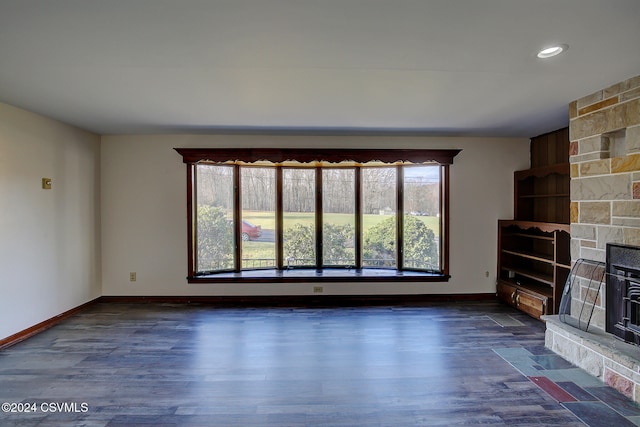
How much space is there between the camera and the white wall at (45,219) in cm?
307

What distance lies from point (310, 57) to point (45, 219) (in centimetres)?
359

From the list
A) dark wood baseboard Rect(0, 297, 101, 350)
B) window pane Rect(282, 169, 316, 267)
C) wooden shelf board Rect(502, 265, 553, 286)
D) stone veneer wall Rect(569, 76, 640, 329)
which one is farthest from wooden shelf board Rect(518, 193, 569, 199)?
dark wood baseboard Rect(0, 297, 101, 350)

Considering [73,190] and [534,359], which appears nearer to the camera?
[534,359]

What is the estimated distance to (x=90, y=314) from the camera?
3.90 meters

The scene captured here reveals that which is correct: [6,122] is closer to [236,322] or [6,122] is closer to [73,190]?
[73,190]

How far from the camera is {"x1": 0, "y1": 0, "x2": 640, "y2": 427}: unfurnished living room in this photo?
74.8 inches

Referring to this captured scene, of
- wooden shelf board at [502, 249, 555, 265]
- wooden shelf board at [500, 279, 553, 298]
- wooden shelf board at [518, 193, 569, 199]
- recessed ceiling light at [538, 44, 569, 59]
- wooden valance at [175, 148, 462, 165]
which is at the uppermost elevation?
recessed ceiling light at [538, 44, 569, 59]

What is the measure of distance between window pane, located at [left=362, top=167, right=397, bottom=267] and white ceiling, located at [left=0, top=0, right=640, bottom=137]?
1.40 m

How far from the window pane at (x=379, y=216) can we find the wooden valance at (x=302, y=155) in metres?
0.47

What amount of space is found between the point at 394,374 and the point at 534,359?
137 cm

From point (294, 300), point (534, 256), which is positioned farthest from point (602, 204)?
point (294, 300)

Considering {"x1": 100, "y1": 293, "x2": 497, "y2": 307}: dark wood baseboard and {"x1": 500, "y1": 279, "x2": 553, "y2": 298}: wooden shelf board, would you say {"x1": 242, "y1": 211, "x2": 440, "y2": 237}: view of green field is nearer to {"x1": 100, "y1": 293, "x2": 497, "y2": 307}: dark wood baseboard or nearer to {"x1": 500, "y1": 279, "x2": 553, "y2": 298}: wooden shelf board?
{"x1": 100, "y1": 293, "x2": 497, "y2": 307}: dark wood baseboard

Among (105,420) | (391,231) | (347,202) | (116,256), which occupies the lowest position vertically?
(105,420)

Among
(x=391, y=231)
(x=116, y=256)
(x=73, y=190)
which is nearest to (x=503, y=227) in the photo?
(x=391, y=231)
